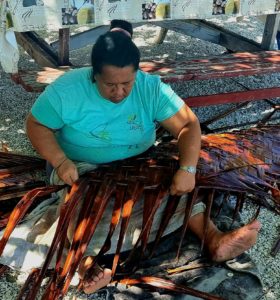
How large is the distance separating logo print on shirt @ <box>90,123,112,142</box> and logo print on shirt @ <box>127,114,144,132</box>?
0.12 metres

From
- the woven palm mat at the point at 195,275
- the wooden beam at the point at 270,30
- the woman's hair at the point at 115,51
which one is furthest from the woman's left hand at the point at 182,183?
the wooden beam at the point at 270,30

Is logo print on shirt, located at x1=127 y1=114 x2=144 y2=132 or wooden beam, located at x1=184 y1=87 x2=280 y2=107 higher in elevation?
logo print on shirt, located at x1=127 y1=114 x2=144 y2=132

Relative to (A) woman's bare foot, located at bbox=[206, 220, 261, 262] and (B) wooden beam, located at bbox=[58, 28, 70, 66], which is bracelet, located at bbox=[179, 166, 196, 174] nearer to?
(A) woman's bare foot, located at bbox=[206, 220, 261, 262]

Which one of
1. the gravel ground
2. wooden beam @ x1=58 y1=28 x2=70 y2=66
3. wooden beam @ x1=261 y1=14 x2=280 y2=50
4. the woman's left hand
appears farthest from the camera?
wooden beam @ x1=261 y1=14 x2=280 y2=50

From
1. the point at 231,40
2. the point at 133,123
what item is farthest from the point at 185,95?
the point at 133,123

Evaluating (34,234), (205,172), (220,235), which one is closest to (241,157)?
(205,172)

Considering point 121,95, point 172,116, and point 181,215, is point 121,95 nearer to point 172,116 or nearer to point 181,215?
point 172,116

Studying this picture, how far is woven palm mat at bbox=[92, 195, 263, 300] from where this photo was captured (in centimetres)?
238

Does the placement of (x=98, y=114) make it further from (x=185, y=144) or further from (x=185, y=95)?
(x=185, y=95)

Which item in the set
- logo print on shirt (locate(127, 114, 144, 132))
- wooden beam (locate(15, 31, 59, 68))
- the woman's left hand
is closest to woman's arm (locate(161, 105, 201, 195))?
the woman's left hand

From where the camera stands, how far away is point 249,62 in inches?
165

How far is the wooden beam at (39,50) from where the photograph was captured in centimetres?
402

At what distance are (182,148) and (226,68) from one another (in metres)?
1.77

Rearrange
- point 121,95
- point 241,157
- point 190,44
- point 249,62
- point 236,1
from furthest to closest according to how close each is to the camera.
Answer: point 190,44, point 249,62, point 236,1, point 241,157, point 121,95
